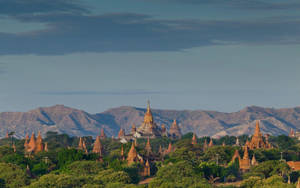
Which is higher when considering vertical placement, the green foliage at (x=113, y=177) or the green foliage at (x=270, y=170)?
the green foliage at (x=270, y=170)

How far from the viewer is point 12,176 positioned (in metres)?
165

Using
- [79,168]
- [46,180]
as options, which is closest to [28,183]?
[46,180]

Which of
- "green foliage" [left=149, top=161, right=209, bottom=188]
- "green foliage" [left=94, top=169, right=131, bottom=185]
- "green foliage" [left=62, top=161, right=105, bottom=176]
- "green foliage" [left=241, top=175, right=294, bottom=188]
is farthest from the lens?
"green foliage" [left=62, top=161, right=105, bottom=176]

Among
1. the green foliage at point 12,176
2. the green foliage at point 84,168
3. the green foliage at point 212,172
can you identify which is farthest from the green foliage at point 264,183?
the green foliage at point 12,176

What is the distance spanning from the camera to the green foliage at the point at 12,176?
160250 mm

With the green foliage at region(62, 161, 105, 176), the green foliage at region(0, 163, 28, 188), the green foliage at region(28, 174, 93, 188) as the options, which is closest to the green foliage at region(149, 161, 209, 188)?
the green foliage at region(28, 174, 93, 188)

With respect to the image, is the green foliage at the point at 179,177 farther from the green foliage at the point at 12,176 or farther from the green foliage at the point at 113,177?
the green foliage at the point at 12,176

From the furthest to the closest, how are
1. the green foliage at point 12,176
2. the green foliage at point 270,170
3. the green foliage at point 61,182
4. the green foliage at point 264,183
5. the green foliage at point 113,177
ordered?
the green foliage at point 270,170 < the green foliage at point 12,176 < the green foliage at point 113,177 < the green foliage at point 61,182 < the green foliage at point 264,183

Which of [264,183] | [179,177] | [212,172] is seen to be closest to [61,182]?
[179,177]

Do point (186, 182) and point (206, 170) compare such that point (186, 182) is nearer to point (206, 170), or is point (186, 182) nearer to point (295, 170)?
point (206, 170)

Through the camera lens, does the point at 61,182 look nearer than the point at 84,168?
Yes

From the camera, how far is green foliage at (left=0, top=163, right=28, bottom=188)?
160m

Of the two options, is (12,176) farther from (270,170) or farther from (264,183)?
(270,170)

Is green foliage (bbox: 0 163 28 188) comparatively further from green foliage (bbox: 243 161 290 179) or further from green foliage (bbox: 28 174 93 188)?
green foliage (bbox: 243 161 290 179)
